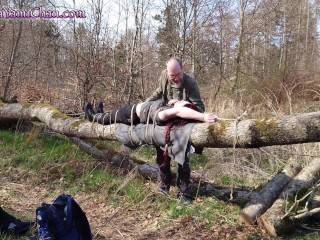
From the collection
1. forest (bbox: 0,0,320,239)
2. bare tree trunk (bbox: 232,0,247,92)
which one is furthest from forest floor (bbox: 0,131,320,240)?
bare tree trunk (bbox: 232,0,247,92)

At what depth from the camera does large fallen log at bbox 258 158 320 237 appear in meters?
4.12

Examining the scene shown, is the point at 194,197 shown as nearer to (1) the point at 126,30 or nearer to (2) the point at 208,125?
(2) the point at 208,125

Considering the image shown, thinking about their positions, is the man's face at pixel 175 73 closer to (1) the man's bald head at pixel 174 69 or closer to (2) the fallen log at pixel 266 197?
(1) the man's bald head at pixel 174 69

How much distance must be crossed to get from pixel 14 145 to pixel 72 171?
162 cm

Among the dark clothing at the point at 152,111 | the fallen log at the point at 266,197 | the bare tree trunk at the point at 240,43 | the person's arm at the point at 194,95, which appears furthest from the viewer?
the bare tree trunk at the point at 240,43

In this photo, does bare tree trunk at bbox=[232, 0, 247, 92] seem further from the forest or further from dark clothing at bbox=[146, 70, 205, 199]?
dark clothing at bbox=[146, 70, 205, 199]

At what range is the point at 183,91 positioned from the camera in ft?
16.9

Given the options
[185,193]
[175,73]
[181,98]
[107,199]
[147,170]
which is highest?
[175,73]

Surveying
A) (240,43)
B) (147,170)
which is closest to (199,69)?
(240,43)

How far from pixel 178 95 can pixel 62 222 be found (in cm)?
259

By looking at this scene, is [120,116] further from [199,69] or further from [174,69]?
[199,69]

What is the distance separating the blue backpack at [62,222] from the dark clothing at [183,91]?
221 centimetres

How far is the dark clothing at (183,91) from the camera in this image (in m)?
5.09

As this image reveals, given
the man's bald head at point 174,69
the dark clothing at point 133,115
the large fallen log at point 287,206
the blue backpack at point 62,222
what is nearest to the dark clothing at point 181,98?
the man's bald head at point 174,69
